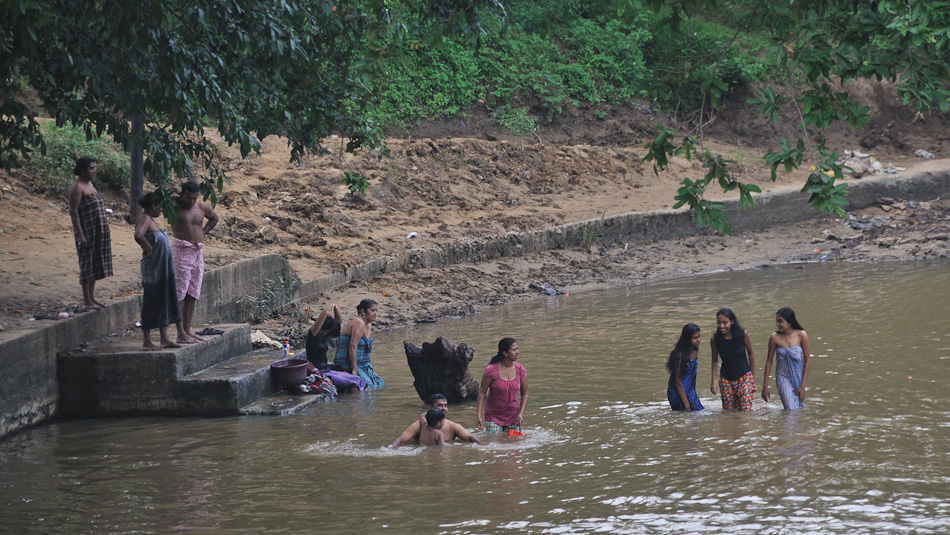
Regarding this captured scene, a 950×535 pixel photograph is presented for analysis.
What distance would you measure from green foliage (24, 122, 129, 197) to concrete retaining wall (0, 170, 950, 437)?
352 centimetres

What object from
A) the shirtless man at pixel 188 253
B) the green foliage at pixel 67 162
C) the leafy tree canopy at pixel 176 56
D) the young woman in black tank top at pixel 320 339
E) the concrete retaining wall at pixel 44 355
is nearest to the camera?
the leafy tree canopy at pixel 176 56

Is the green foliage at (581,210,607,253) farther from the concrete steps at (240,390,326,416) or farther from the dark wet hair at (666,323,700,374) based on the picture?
the dark wet hair at (666,323,700,374)

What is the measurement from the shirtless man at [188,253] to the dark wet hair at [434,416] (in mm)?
2837

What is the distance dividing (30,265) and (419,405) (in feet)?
17.3

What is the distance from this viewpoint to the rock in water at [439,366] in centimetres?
914

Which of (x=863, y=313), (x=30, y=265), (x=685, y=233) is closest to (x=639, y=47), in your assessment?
(x=685, y=233)

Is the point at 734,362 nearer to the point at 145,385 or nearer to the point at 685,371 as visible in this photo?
the point at 685,371

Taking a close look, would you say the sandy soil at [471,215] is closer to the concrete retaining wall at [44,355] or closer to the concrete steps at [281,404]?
the concrete retaining wall at [44,355]

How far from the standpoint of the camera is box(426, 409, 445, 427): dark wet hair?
7504mm

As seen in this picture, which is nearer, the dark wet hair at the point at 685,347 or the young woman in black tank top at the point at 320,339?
the dark wet hair at the point at 685,347

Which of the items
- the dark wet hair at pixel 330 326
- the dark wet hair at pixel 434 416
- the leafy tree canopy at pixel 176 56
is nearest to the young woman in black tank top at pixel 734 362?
the dark wet hair at pixel 434 416

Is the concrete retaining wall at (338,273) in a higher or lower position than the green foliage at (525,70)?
lower

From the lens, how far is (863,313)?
12.7 m

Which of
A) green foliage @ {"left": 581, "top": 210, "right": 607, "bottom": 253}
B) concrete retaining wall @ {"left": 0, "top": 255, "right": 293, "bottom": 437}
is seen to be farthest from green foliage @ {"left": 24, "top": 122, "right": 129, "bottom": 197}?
green foliage @ {"left": 581, "top": 210, "right": 607, "bottom": 253}
